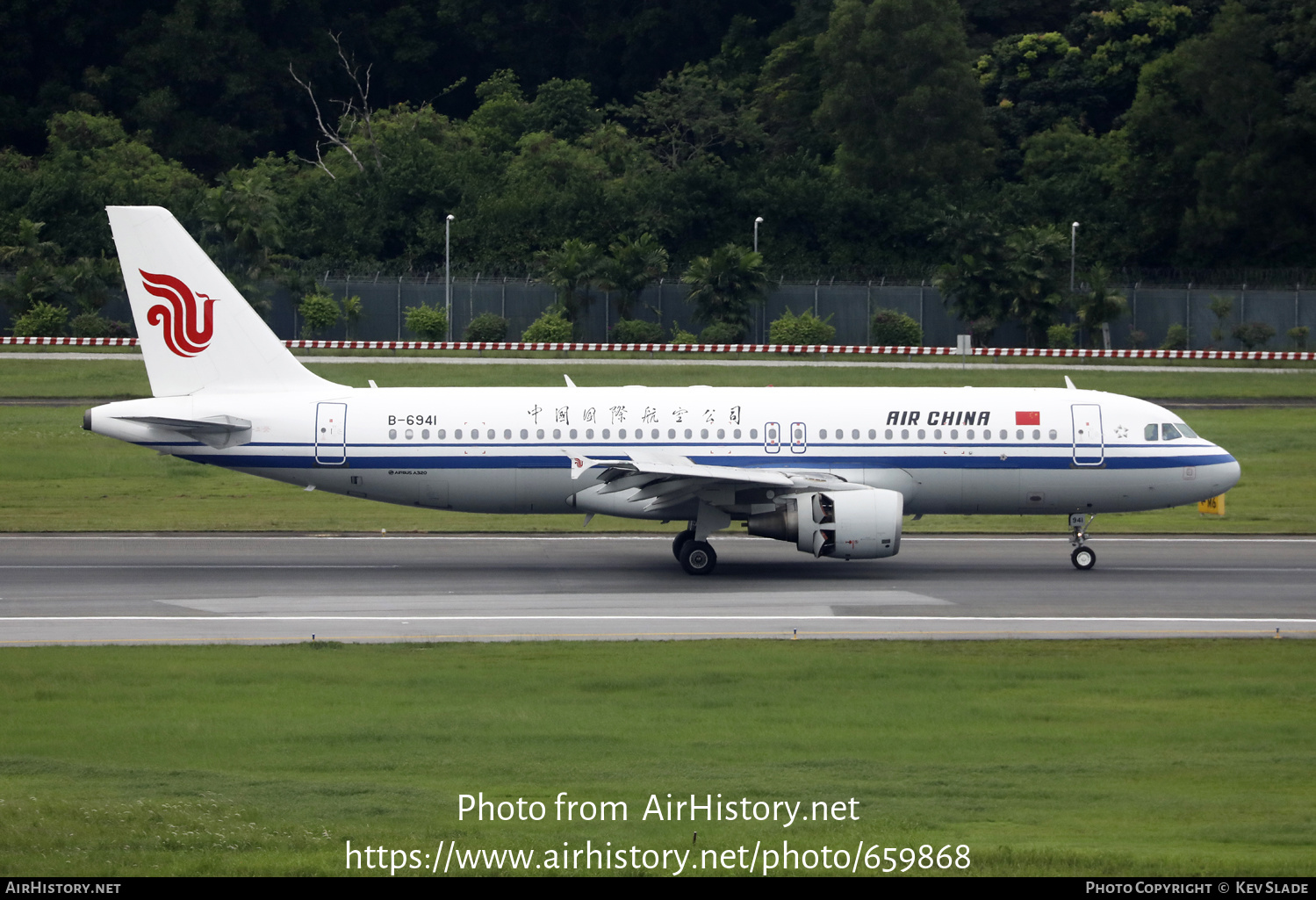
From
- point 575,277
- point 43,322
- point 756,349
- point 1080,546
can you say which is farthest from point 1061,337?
point 43,322

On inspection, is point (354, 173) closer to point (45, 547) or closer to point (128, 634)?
point (45, 547)

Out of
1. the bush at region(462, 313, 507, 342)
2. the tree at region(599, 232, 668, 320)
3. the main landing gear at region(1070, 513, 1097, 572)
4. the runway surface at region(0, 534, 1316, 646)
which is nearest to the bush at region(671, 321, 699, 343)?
the tree at region(599, 232, 668, 320)

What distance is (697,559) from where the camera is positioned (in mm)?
30078

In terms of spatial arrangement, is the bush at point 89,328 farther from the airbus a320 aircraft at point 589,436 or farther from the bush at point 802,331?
the airbus a320 aircraft at point 589,436

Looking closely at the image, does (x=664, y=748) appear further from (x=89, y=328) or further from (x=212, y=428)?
(x=89, y=328)

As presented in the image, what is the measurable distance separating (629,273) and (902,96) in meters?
24.2

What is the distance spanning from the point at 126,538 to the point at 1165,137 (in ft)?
245

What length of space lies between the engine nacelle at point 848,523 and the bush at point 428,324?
55.6 m

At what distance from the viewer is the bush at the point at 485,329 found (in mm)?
82938

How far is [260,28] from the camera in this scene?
11319cm

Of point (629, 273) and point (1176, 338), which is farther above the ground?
point (629, 273)

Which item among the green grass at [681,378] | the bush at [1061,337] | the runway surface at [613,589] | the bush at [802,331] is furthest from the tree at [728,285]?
the runway surface at [613,589]

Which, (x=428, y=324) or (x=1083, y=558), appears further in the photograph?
(x=428, y=324)

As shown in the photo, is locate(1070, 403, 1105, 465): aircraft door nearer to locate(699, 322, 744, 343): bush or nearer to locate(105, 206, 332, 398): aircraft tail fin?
locate(105, 206, 332, 398): aircraft tail fin
